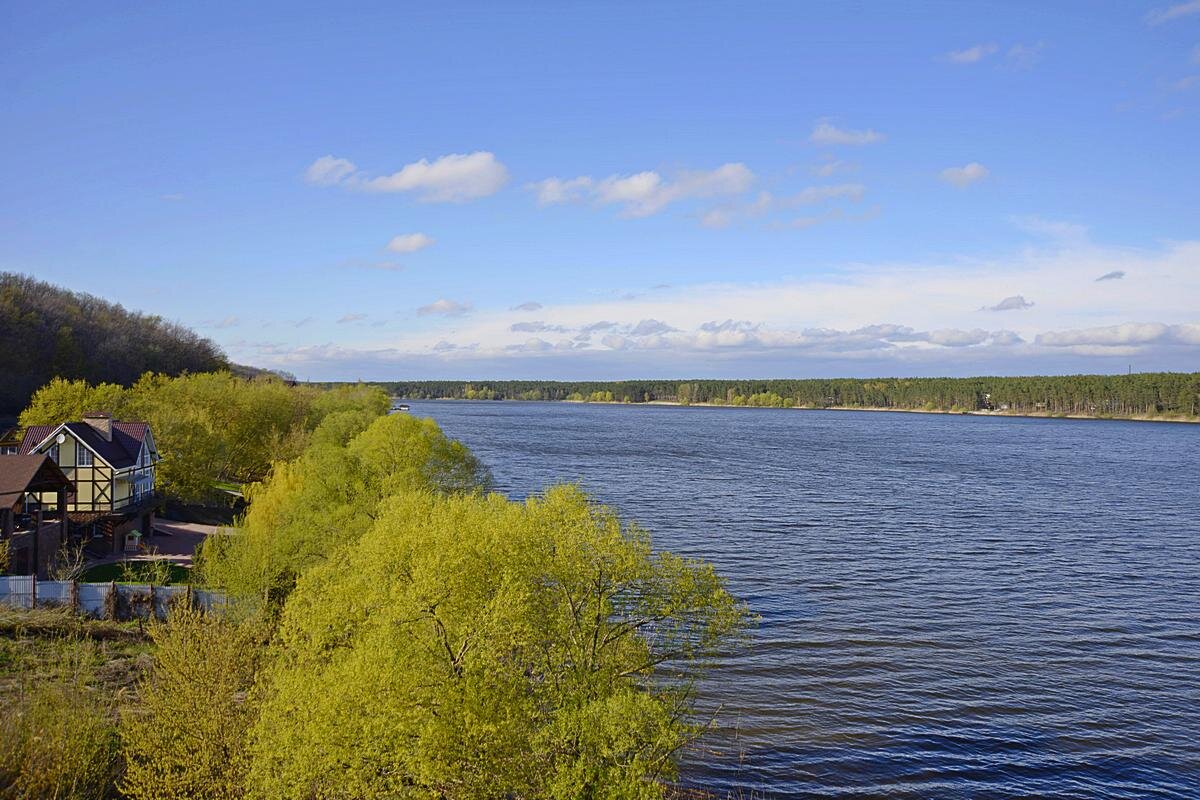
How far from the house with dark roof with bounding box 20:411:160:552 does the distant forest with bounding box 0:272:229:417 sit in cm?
4627

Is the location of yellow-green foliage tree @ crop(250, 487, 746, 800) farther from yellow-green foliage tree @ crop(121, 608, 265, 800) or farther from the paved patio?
the paved patio

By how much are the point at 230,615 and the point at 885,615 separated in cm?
2842

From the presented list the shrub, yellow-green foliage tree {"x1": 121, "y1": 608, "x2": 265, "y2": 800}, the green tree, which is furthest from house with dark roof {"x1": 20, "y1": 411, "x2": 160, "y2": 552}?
yellow-green foliage tree {"x1": 121, "y1": 608, "x2": 265, "y2": 800}

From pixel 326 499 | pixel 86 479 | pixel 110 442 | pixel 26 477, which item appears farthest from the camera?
pixel 110 442

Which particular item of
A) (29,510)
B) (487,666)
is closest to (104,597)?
(29,510)

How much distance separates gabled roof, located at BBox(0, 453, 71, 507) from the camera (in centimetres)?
3954

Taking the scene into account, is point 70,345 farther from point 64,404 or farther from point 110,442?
point 110,442

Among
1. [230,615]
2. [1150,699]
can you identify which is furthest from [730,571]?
[230,615]

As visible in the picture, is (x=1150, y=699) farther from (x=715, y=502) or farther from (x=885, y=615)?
(x=715, y=502)

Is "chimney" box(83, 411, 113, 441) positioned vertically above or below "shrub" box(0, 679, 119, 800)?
above

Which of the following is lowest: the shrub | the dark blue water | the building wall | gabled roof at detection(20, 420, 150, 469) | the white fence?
the dark blue water

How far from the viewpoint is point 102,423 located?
5419cm

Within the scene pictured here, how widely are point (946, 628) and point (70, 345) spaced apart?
4010 inches

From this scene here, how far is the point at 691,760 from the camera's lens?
25359 millimetres
